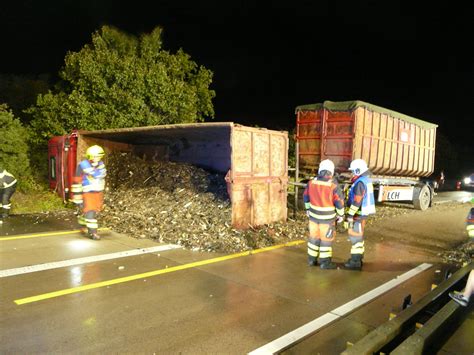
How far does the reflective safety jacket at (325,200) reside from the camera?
17.9ft

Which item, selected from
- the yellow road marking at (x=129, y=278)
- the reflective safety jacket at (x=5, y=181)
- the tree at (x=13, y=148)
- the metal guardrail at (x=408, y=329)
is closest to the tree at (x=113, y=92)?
the tree at (x=13, y=148)

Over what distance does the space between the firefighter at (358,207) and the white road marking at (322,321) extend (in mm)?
628

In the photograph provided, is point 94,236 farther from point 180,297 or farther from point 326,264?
point 326,264

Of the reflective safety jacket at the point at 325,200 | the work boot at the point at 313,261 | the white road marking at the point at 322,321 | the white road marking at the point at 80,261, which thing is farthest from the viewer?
the work boot at the point at 313,261

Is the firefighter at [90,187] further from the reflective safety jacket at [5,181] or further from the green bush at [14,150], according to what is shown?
the green bush at [14,150]

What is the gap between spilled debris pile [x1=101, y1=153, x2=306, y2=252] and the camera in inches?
271

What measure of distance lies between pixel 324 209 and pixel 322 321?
1.92m

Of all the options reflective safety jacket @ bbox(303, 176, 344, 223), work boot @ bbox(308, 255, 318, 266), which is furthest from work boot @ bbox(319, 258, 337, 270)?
reflective safety jacket @ bbox(303, 176, 344, 223)

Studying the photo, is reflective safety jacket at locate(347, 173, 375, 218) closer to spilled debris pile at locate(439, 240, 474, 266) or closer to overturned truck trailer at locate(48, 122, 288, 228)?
spilled debris pile at locate(439, 240, 474, 266)

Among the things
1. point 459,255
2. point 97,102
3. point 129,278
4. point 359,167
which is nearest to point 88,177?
point 129,278

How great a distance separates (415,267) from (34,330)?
17.2ft

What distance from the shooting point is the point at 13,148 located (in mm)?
10672

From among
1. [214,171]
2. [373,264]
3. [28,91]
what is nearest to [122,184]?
[214,171]

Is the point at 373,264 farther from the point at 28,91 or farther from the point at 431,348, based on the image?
the point at 28,91
